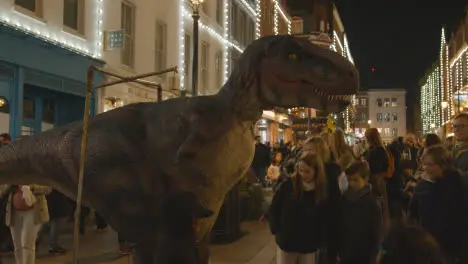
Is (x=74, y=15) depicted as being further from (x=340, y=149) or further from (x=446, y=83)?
(x=446, y=83)

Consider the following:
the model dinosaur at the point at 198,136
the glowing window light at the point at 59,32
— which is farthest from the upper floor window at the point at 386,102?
the model dinosaur at the point at 198,136

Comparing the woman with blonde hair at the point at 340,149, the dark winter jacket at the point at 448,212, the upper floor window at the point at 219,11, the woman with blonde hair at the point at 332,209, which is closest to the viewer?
the dark winter jacket at the point at 448,212

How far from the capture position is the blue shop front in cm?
1165

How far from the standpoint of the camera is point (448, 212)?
186 inches

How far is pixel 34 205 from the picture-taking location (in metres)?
7.03

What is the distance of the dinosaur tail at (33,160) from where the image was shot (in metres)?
3.80

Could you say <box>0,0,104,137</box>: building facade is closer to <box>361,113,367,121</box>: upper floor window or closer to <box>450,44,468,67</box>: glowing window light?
<box>450,44,468,67</box>: glowing window light

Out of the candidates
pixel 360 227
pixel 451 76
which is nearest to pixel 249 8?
pixel 360 227

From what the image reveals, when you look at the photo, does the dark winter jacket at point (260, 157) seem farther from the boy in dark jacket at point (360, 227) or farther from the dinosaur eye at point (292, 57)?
the dinosaur eye at point (292, 57)

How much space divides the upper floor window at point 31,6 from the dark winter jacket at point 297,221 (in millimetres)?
8887

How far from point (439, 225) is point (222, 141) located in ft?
7.78

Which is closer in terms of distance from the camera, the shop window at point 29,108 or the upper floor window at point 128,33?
the shop window at point 29,108

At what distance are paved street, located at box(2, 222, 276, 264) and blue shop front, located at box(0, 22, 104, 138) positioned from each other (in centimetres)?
329

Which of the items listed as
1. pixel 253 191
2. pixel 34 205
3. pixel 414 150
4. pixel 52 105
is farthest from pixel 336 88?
pixel 414 150
